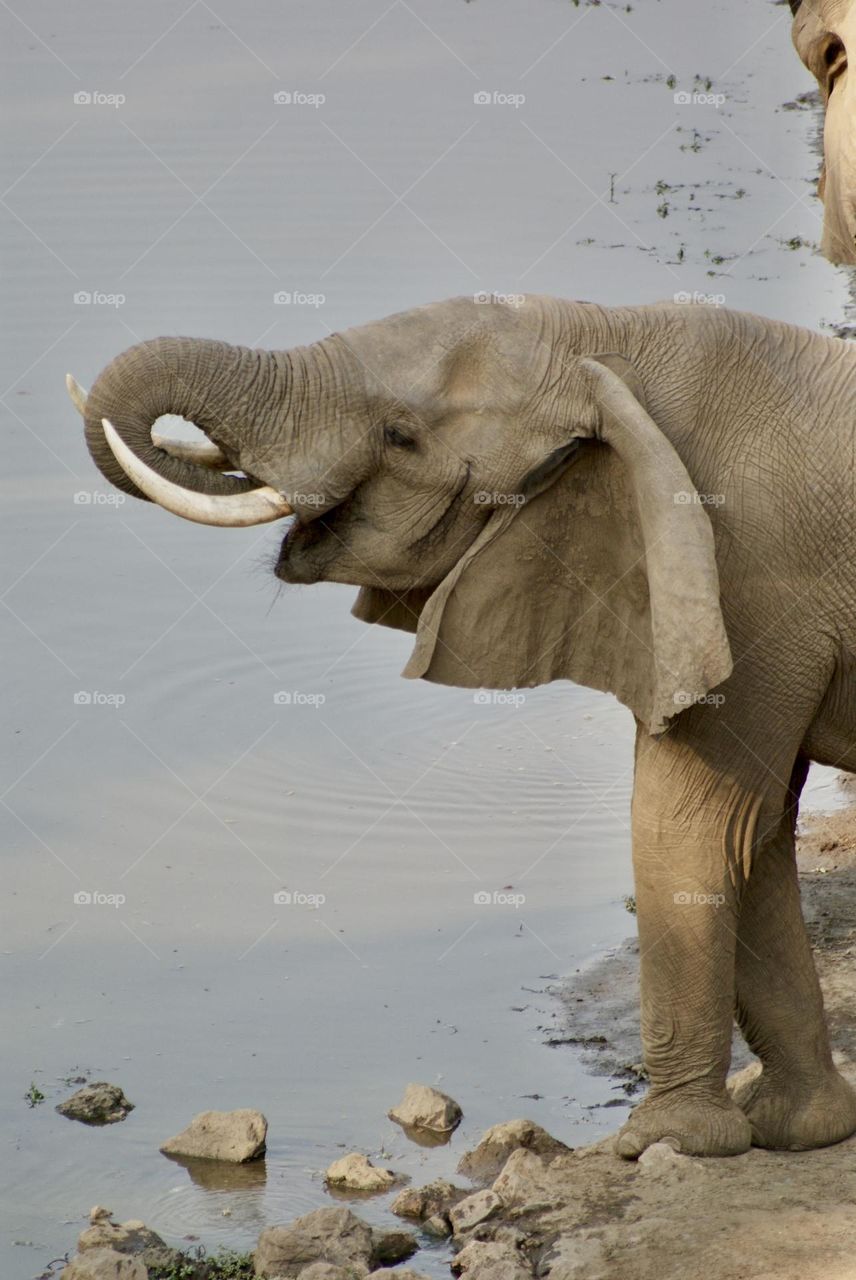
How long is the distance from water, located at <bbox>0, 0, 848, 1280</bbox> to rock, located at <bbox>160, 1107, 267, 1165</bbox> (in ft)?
0.26

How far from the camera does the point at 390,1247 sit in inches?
279

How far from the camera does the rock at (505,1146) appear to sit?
306 inches

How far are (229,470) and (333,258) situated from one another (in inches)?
503

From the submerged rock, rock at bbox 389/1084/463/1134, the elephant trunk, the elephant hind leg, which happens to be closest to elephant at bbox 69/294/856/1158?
the elephant trunk

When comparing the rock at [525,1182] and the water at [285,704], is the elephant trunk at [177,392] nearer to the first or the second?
the water at [285,704]

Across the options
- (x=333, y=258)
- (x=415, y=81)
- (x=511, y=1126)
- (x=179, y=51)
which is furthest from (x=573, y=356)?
(x=179, y=51)

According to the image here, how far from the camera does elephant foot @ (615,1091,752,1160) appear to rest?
7.07 m

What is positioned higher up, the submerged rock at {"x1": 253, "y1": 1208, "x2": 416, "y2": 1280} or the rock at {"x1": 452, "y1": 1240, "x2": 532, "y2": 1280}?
the rock at {"x1": 452, "y1": 1240, "x2": 532, "y2": 1280}

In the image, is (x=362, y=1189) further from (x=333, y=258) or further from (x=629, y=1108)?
(x=333, y=258)

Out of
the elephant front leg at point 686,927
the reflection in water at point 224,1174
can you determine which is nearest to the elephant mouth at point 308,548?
the elephant front leg at point 686,927

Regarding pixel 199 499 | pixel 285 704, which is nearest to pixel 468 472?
pixel 199 499

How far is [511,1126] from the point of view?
25.7 feet

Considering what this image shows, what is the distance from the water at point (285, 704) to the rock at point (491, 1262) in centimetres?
28

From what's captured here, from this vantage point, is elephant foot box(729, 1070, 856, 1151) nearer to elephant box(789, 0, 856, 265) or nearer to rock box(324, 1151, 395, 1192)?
rock box(324, 1151, 395, 1192)
